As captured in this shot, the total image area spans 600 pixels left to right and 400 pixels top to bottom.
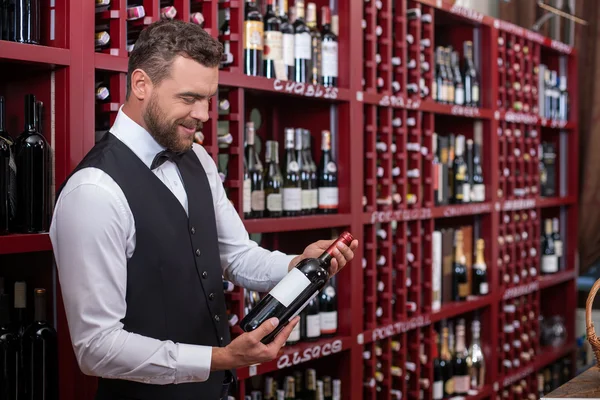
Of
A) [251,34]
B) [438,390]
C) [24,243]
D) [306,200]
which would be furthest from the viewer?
[438,390]

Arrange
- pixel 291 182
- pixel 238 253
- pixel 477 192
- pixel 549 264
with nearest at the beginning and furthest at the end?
pixel 238 253
pixel 291 182
pixel 477 192
pixel 549 264

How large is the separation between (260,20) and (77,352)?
1.54 m

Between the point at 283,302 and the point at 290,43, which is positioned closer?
the point at 283,302

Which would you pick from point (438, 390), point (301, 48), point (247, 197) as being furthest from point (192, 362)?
point (438, 390)

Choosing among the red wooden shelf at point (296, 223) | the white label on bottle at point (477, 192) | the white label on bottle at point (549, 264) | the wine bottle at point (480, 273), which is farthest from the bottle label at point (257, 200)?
the white label on bottle at point (549, 264)

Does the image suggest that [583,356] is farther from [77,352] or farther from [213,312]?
[77,352]

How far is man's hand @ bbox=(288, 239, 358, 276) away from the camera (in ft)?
6.14

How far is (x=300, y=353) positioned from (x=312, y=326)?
0.64 feet

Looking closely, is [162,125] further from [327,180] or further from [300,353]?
[327,180]

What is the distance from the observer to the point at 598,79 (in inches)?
206

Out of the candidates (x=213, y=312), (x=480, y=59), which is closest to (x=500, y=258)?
(x=480, y=59)

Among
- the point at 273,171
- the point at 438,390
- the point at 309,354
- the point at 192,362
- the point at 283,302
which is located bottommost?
the point at 438,390

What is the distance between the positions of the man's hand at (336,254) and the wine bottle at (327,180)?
1031 millimetres

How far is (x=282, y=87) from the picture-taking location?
2.79 meters
